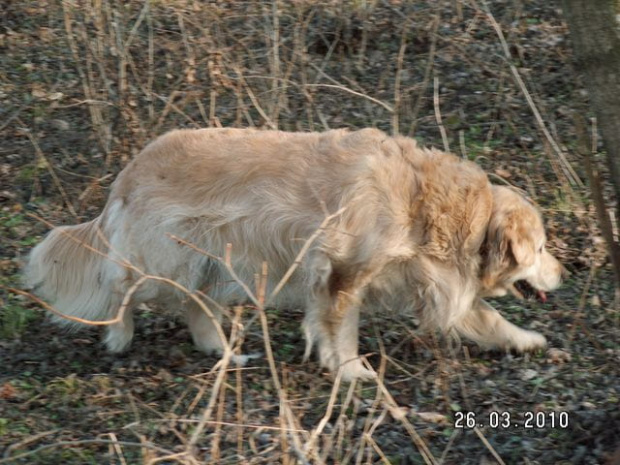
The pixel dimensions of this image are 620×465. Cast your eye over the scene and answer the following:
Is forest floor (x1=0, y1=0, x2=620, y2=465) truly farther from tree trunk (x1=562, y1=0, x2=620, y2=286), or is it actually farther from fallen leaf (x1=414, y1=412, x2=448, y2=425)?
tree trunk (x1=562, y1=0, x2=620, y2=286)

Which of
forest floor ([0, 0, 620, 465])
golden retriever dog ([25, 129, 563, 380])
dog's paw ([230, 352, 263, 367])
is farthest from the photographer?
dog's paw ([230, 352, 263, 367])

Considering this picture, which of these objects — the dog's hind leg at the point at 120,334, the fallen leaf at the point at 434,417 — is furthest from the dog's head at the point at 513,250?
the dog's hind leg at the point at 120,334

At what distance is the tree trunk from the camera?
401 centimetres

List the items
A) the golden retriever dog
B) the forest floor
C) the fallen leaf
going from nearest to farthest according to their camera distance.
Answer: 1. the forest floor
2. the fallen leaf
3. the golden retriever dog

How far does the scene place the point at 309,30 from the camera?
9352 millimetres

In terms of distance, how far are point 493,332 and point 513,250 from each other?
0.56 meters

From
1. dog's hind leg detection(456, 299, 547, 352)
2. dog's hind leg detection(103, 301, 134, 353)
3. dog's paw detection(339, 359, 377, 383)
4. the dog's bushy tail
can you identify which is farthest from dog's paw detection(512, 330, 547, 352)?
the dog's bushy tail

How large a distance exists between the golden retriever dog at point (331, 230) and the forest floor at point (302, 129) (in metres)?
0.26

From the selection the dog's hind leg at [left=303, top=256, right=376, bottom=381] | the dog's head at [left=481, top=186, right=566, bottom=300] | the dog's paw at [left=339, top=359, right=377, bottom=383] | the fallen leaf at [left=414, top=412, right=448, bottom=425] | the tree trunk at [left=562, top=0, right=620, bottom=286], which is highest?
the tree trunk at [left=562, top=0, right=620, bottom=286]

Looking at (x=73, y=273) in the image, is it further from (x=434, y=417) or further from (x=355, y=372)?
(x=434, y=417)

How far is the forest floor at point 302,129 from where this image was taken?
14.9 feet

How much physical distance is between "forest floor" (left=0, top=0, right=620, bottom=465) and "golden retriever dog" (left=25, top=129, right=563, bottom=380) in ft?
0.85

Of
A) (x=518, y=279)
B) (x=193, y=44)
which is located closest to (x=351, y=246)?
(x=518, y=279)

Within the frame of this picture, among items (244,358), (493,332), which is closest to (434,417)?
(493,332)
